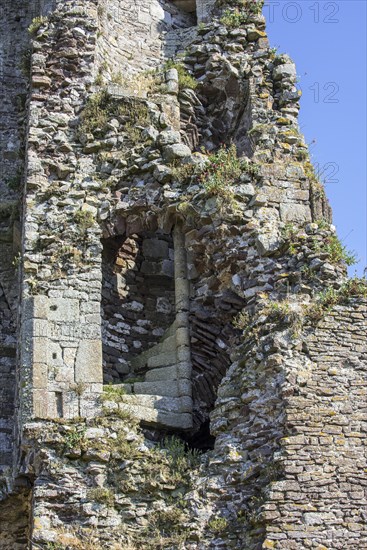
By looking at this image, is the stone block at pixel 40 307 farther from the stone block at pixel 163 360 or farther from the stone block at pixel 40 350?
the stone block at pixel 163 360

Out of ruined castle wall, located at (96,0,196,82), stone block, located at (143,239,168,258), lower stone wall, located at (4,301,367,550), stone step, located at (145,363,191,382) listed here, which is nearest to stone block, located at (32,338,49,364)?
lower stone wall, located at (4,301,367,550)

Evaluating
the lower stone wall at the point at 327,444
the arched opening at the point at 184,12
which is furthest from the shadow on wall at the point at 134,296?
the arched opening at the point at 184,12

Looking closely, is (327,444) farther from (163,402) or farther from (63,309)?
(63,309)

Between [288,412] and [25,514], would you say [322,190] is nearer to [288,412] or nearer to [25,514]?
[288,412]

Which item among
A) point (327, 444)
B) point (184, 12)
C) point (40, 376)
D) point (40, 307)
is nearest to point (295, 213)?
point (40, 307)

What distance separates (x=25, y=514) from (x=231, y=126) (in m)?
7.38

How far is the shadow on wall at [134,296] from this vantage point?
69.7 feet

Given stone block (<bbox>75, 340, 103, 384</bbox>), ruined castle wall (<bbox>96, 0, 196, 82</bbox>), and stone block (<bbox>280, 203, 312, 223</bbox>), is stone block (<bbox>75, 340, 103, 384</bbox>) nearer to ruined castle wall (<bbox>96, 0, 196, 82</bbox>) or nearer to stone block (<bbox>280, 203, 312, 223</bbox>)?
stone block (<bbox>280, 203, 312, 223</bbox>)

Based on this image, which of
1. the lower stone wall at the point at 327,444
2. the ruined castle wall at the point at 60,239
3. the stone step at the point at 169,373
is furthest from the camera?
the stone step at the point at 169,373

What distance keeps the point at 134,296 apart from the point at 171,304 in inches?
23.7

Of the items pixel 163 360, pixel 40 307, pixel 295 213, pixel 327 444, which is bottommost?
pixel 327 444

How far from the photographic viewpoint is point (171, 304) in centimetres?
2225

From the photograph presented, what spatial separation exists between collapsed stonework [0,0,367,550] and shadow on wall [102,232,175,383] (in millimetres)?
34

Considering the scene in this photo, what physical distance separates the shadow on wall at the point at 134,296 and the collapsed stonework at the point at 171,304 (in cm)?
3
